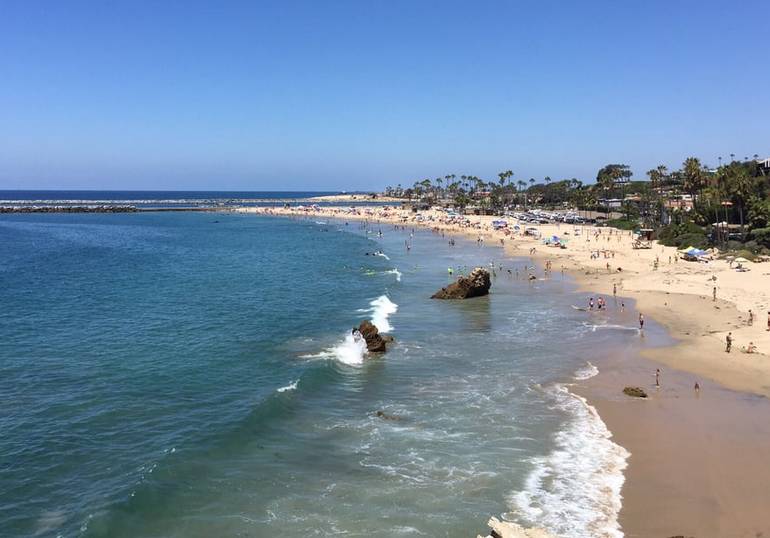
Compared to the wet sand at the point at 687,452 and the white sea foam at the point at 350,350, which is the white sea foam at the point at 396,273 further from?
the wet sand at the point at 687,452

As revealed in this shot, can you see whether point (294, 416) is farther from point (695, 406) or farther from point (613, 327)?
point (613, 327)

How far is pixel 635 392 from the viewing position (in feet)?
78.7

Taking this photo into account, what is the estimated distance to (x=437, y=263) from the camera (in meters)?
67.9

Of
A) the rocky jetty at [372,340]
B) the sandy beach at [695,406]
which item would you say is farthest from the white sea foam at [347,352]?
the sandy beach at [695,406]

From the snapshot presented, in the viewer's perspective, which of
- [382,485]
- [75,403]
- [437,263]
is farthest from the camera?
[437,263]

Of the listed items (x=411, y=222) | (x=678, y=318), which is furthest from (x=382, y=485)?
(x=411, y=222)

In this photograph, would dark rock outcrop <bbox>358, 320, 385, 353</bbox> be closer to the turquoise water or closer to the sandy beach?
the turquoise water

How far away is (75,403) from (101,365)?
486 cm

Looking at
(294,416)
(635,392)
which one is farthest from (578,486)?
(294,416)

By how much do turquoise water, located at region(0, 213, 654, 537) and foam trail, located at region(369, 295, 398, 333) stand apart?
282mm

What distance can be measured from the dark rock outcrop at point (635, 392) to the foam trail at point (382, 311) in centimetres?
1432

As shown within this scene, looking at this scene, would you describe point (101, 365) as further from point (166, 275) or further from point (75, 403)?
point (166, 275)

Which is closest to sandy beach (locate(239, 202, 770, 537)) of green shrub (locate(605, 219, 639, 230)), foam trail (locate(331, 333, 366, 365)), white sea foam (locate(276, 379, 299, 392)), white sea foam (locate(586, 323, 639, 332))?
white sea foam (locate(586, 323, 639, 332))

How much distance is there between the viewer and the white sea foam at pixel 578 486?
15102 millimetres
